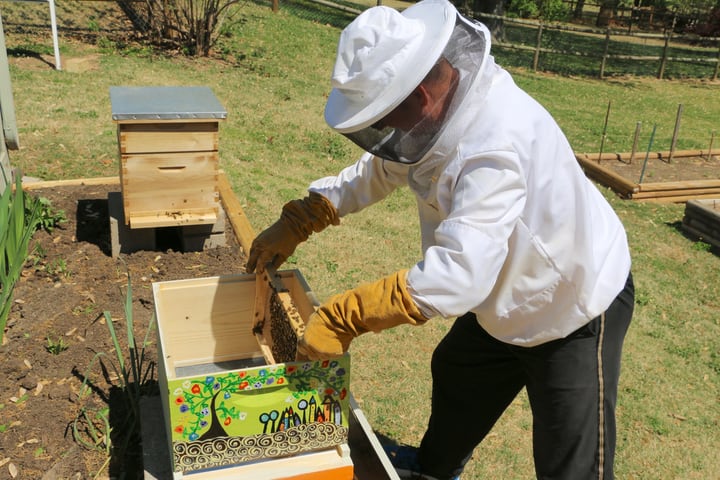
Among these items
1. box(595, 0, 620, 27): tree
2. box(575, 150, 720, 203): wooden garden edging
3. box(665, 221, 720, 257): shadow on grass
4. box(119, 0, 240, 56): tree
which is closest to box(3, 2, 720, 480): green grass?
box(665, 221, 720, 257): shadow on grass

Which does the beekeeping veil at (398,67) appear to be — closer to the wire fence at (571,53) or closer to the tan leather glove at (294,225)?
the tan leather glove at (294,225)

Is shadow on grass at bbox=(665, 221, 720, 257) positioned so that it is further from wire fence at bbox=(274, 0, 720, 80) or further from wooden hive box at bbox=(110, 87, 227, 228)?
wire fence at bbox=(274, 0, 720, 80)

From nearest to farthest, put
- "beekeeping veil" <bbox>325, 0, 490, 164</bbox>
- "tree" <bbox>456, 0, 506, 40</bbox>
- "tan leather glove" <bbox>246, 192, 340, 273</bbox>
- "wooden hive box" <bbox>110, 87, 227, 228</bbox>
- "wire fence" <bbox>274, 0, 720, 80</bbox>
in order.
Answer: "beekeeping veil" <bbox>325, 0, 490, 164</bbox>, "tan leather glove" <bbox>246, 192, 340, 273</bbox>, "wooden hive box" <bbox>110, 87, 227, 228</bbox>, "wire fence" <bbox>274, 0, 720, 80</bbox>, "tree" <bbox>456, 0, 506, 40</bbox>

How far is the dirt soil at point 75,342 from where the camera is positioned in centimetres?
279

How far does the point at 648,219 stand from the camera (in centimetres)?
658

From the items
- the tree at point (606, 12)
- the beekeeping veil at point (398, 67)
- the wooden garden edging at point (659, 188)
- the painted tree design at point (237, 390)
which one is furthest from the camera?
the tree at point (606, 12)

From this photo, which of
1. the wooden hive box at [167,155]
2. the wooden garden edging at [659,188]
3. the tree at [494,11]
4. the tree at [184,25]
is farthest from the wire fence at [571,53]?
the wooden hive box at [167,155]

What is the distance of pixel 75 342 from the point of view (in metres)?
3.48

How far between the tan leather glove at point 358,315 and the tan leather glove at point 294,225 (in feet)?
2.02

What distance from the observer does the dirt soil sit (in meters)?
2.79

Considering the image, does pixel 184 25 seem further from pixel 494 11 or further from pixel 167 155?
pixel 494 11

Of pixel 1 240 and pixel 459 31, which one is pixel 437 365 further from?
pixel 1 240

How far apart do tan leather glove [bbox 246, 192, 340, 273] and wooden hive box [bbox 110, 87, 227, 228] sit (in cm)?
157

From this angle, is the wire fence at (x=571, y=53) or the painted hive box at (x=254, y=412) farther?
the wire fence at (x=571, y=53)
